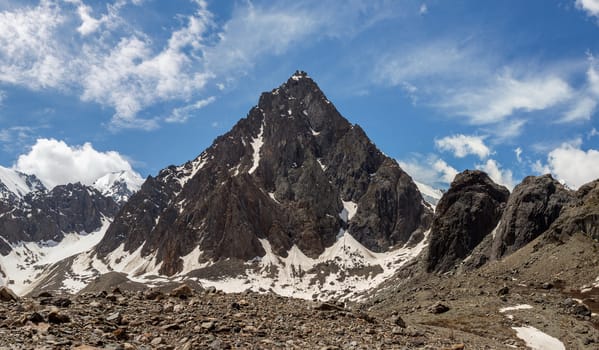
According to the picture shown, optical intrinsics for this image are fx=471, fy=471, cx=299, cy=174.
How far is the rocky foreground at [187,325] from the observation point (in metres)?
15.6

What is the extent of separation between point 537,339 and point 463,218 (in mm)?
133982

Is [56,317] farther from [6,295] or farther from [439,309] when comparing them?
[439,309]

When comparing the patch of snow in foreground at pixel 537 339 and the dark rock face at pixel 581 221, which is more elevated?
the dark rock face at pixel 581 221

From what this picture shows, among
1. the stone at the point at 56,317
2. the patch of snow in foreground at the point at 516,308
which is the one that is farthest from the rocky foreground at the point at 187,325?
the patch of snow in foreground at the point at 516,308

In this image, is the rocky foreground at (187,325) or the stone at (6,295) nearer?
the rocky foreground at (187,325)

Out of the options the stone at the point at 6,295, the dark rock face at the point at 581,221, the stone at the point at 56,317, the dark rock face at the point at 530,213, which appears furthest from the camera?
the dark rock face at the point at 530,213

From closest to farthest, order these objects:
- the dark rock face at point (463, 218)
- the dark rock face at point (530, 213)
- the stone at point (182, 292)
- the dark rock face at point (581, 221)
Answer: the stone at point (182, 292), the dark rock face at point (581, 221), the dark rock face at point (530, 213), the dark rock face at point (463, 218)

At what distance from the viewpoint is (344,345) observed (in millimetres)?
18312

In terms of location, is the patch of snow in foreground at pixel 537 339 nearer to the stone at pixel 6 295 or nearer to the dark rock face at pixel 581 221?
the stone at pixel 6 295

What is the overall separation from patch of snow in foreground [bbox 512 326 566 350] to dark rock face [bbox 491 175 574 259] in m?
85.3

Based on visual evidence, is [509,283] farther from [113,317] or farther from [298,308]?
[113,317]

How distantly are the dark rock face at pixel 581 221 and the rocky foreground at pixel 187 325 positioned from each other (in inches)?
2443

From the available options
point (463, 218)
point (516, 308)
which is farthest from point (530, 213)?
Answer: point (516, 308)

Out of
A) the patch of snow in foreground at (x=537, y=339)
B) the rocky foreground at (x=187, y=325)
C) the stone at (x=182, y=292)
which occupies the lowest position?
the patch of snow in foreground at (x=537, y=339)
